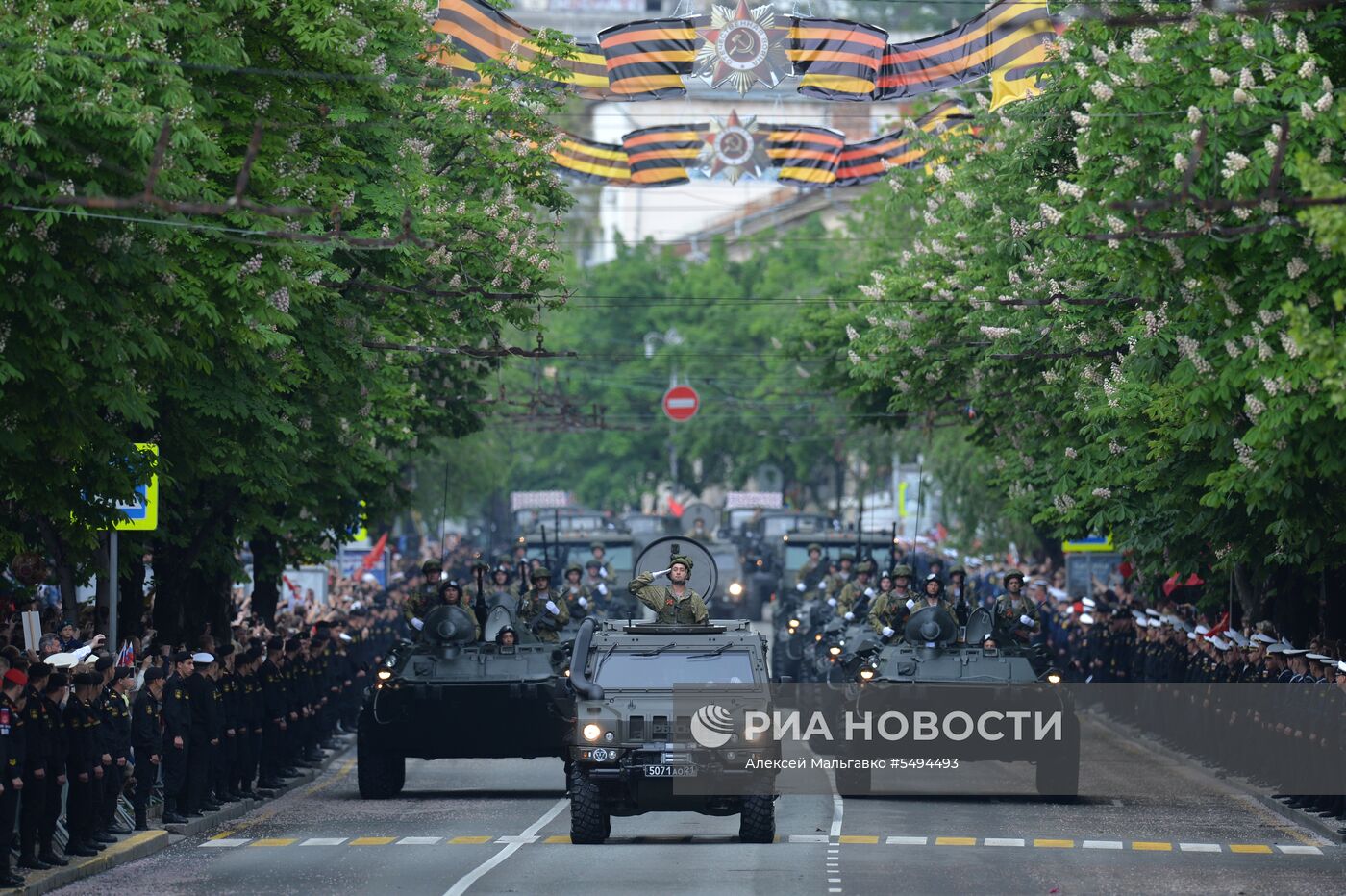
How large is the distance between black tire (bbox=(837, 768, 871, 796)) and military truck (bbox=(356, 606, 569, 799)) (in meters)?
3.04

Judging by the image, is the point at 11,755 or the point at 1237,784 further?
the point at 1237,784

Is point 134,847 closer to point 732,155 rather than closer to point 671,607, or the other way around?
point 671,607

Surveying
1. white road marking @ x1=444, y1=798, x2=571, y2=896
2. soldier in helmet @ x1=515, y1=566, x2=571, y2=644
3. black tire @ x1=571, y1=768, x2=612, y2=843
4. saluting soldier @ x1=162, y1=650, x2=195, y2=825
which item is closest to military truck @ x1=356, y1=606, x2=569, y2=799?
white road marking @ x1=444, y1=798, x2=571, y2=896

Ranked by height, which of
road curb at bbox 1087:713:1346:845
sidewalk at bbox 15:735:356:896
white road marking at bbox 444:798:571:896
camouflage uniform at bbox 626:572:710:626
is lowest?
sidewalk at bbox 15:735:356:896

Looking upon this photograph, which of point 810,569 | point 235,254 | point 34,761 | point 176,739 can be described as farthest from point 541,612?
Result: point 810,569

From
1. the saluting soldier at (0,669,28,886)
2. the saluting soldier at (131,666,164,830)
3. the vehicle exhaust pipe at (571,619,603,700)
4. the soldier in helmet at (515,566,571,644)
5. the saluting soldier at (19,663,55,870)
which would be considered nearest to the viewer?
the saluting soldier at (0,669,28,886)

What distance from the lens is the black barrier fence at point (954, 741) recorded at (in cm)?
1958

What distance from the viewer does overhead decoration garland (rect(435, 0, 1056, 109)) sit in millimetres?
29406

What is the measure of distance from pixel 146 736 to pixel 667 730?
493cm

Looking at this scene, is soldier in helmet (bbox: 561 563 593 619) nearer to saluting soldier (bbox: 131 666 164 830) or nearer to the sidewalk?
the sidewalk

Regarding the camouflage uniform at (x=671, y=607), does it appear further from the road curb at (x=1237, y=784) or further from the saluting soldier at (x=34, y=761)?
the road curb at (x=1237, y=784)

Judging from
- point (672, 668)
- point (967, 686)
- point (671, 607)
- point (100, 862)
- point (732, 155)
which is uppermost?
point (732, 155)

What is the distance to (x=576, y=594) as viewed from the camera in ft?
118

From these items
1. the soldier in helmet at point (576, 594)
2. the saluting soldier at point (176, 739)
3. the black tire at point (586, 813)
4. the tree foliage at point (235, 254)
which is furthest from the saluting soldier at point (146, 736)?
the soldier in helmet at point (576, 594)
